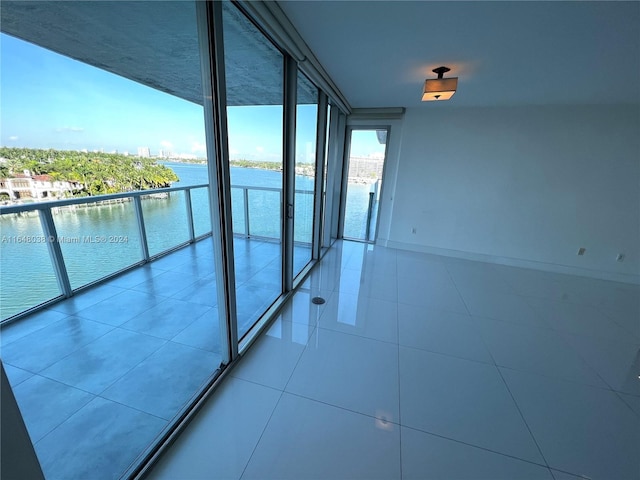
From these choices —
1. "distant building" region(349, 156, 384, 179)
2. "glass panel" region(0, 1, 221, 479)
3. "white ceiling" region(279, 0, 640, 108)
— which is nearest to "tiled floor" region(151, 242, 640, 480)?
"glass panel" region(0, 1, 221, 479)

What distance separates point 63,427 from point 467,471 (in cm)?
223

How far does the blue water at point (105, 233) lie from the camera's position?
2.00 m

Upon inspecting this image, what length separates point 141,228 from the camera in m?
3.34

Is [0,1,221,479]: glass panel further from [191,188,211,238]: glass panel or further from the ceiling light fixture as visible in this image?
the ceiling light fixture

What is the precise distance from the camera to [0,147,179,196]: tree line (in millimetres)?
1321

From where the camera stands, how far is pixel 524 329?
8.23ft

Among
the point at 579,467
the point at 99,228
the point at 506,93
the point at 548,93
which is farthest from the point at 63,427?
the point at 548,93

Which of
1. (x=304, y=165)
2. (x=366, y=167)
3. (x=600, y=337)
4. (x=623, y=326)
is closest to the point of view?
(x=600, y=337)

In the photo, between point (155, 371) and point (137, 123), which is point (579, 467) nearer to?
point (155, 371)

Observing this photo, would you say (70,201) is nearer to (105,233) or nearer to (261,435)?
(105,233)

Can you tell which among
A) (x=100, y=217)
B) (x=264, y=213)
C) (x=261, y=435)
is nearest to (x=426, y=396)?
(x=261, y=435)

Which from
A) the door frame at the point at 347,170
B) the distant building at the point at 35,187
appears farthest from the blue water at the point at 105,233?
the door frame at the point at 347,170

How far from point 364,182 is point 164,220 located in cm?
353

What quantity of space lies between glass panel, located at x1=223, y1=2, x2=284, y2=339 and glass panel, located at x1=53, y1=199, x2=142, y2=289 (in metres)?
1.39
